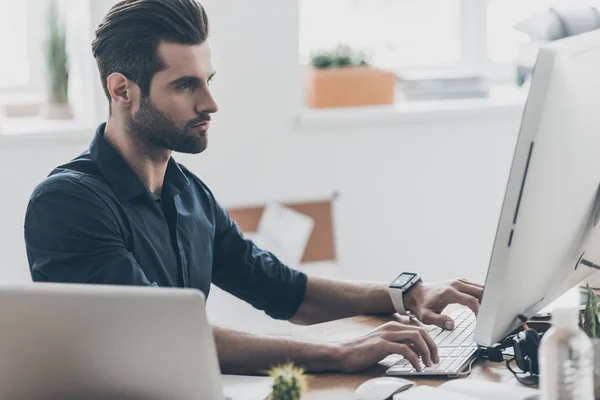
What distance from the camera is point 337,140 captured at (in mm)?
3057

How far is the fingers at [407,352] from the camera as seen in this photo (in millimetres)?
1439

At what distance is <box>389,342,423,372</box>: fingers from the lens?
1.44 m

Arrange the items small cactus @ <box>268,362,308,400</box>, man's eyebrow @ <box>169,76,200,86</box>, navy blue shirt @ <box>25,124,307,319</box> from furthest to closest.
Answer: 1. man's eyebrow @ <box>169,76,200,86</box>
2. navy blue shirt @ <box>25,124,307,319</box>
3. small cactus @ <box>268,362,308,400</box>

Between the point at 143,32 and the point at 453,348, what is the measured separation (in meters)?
0.81

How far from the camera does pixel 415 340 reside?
57.8 inches

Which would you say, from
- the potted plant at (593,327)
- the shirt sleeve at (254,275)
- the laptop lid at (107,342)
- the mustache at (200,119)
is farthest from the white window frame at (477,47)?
the laptop lid at (107,342)

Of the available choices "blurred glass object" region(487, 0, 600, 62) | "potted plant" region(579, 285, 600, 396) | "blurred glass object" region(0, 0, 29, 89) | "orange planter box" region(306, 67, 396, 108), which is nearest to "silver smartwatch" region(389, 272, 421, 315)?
"potted plant" region(579, 285, 600, 396)

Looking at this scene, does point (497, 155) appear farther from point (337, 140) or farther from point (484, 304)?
point (484, 304)

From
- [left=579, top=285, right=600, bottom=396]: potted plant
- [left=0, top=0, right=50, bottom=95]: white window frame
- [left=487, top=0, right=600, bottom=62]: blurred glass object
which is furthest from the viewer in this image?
[left=487, top=0, right=600, bottom=62]: blurred glass object

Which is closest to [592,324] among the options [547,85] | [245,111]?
[547,85]

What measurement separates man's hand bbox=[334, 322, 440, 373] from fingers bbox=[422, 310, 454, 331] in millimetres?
198

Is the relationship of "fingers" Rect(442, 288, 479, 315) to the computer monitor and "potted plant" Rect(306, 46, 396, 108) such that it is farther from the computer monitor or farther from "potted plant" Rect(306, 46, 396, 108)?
"potted plant" Rect(306, 46, 396, 108)

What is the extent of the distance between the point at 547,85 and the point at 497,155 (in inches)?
83.1

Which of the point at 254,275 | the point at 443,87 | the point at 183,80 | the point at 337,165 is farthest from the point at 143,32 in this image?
the point at 443,87
